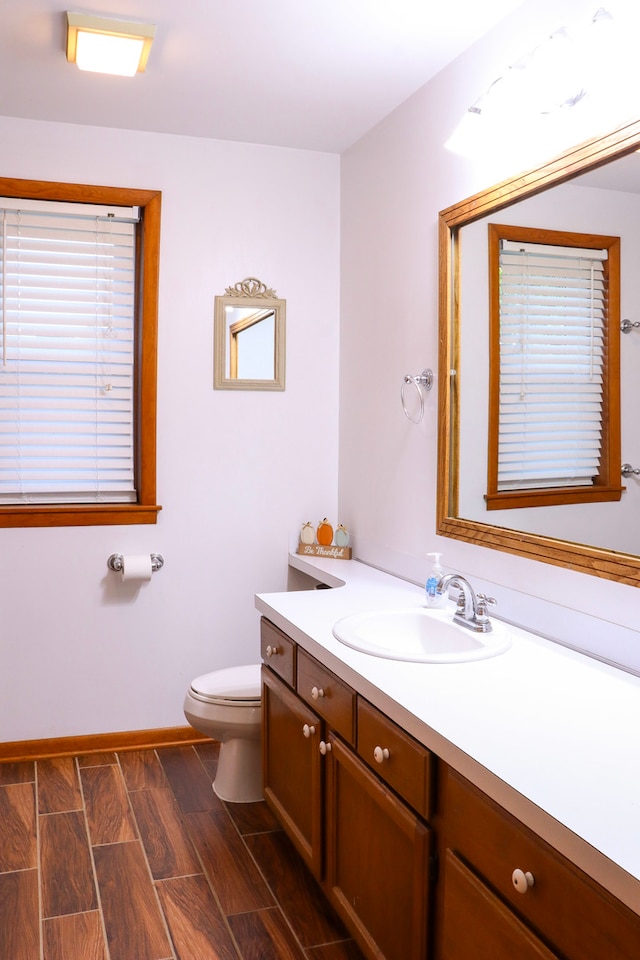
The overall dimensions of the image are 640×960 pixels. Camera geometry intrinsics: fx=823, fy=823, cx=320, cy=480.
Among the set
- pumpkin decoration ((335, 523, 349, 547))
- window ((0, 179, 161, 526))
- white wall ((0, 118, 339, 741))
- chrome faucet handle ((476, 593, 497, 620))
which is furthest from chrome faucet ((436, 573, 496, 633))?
window ((0, 179, 161, 526))

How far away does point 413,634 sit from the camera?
2295mm

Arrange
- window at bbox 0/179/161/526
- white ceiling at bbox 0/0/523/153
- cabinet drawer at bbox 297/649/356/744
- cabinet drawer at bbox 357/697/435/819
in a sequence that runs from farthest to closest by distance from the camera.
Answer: window at bbox 0/179/161/526
white ceiling at bbox 0/0/523/153
cabinet drawer at bbox 297/649/356/744
cabinet drawer at bbox 357/697/435/819

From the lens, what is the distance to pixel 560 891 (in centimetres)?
119

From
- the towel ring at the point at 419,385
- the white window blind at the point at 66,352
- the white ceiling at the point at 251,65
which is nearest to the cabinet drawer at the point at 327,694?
the towel ring at the point at 419,385

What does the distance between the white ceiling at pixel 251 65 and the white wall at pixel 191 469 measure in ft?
0.56

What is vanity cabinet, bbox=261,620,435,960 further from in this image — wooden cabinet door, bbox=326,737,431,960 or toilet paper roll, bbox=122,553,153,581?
toilet paper roll, bbox=122,553,153,581

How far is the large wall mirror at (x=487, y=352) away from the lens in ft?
5.94

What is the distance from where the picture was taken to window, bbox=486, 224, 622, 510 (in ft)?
6.22

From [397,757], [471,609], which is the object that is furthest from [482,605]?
[397,757]

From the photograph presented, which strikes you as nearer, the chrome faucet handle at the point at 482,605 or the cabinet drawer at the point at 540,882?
the cabinet drawer at the point at 540,882

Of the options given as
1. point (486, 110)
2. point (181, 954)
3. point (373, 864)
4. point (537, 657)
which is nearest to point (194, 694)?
point (181, 954)

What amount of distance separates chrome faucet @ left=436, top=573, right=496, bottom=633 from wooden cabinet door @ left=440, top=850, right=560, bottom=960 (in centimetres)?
71

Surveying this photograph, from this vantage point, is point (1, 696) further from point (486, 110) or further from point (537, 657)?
point (486, 110)

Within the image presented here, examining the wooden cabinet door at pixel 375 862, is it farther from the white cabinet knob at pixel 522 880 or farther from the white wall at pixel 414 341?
the white wall at pixel 414 341
